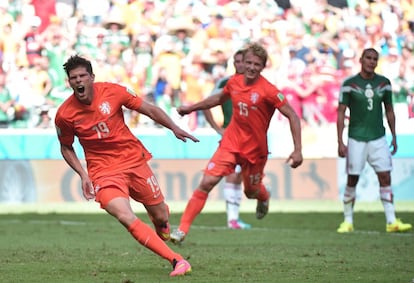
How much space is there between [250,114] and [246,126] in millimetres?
232

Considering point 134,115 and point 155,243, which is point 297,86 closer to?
point 134,115

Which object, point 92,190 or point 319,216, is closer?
point 92,190

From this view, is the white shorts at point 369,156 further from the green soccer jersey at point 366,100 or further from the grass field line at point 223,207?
the grass field line at point 223,207

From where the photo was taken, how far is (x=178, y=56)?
22.5m

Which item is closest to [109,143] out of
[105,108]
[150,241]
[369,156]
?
[105,108]

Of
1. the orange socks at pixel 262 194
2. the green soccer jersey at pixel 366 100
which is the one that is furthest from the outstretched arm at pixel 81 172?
the green soccer jersey at pixel 366 100

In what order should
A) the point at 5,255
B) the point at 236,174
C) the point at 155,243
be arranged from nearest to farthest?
the point at 155,243 → the point at 5,255 → the point at 236,174

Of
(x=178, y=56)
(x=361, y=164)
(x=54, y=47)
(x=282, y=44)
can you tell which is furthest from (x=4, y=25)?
(x=361, y=164)

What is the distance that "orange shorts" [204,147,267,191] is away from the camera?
12125 mm

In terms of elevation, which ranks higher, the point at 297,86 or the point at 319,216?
the point at 297,86

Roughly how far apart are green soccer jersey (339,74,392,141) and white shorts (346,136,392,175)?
87 millimetres

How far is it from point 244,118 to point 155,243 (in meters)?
3.86

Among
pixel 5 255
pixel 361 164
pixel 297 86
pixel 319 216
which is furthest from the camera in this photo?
pixel 297 86

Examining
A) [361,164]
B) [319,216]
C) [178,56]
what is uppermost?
[178,56]
